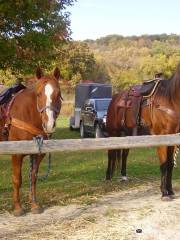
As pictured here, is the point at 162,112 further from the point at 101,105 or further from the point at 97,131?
the point at 101,105

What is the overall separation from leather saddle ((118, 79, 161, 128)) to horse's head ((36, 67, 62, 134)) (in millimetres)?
2405

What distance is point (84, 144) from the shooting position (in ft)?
20.1

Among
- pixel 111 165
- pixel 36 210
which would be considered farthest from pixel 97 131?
pixel 36 210

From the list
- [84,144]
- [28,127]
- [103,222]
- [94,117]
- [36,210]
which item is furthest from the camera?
[94,117]

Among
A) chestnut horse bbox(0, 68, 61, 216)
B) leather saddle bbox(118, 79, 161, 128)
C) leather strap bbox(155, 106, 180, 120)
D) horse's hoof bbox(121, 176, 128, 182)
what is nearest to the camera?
chestnut horse bbox(0, 68, 61, 216)

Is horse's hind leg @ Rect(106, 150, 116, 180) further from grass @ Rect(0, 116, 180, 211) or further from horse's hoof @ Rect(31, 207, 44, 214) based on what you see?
horse's hoof @ Rect(31, 207, 44, 214)

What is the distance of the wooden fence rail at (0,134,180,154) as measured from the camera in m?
5.70

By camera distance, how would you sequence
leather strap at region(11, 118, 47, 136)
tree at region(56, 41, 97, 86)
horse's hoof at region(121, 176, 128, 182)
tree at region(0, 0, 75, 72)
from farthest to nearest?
tree at region(56, 41, 97, 86)
tree at region(0, 0, 75, 72)
horse's hoof at region(121, 176, 128, 182)
leather strap at region(11, 118, 47, 136)

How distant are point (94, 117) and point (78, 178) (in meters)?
10.8

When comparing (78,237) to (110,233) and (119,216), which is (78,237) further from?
(119,216)

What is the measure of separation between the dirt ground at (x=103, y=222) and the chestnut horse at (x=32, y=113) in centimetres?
40

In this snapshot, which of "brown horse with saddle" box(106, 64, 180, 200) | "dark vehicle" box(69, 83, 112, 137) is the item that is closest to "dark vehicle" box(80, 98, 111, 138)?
"dark vehicle" box(69, 83, 112, 137)

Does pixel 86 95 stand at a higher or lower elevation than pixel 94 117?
higher

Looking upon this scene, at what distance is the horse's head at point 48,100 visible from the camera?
6.15 meters
